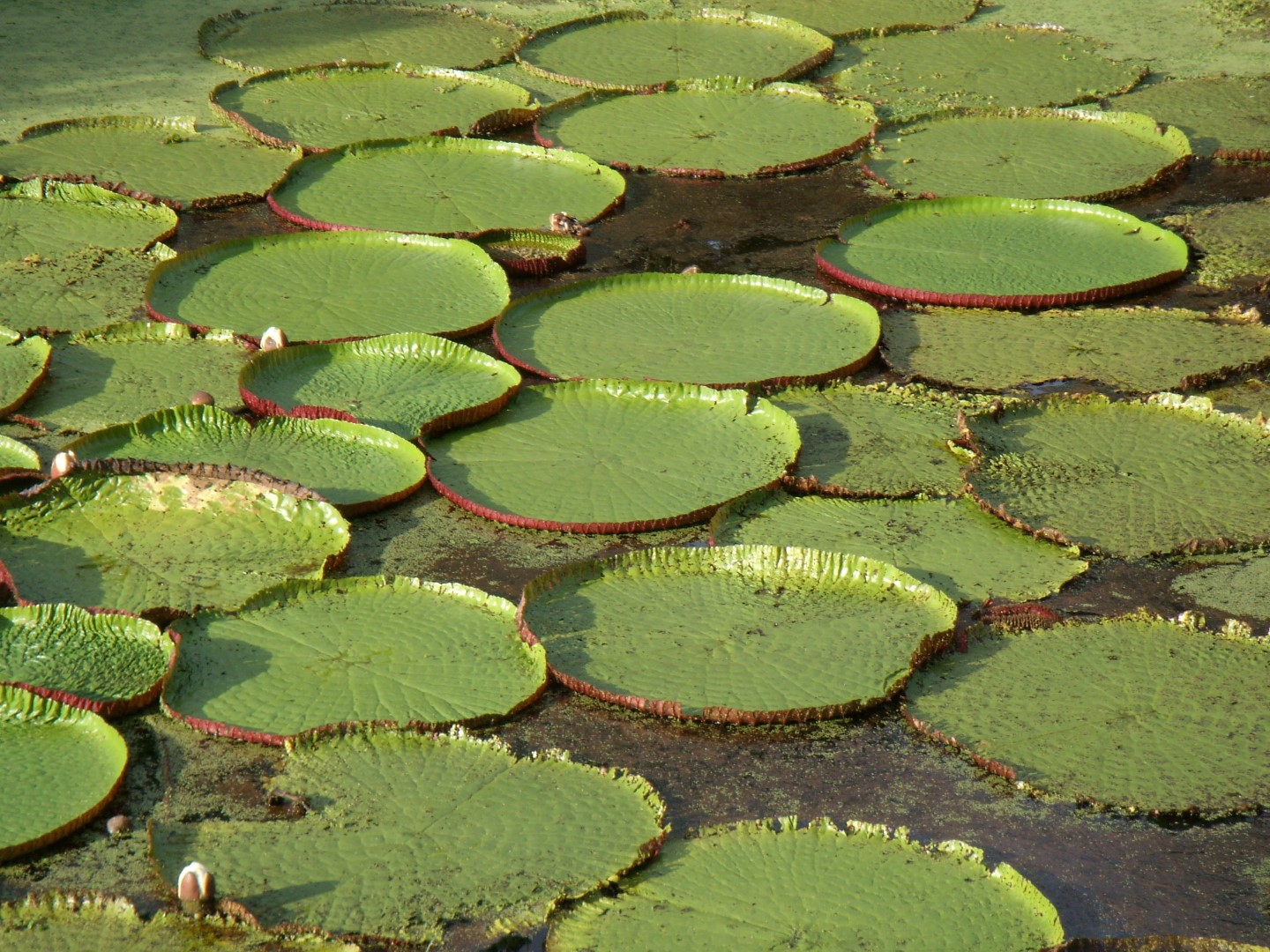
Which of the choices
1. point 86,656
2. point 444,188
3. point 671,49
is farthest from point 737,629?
point 671,49

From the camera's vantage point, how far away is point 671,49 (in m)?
8.20

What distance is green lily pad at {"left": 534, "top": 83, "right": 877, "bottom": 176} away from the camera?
22.3ft

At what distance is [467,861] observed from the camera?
2.99 m

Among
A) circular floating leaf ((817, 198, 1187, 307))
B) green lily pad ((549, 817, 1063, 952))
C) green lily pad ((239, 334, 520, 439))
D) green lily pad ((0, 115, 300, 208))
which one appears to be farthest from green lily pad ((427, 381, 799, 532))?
green lily pad ((0, 115, 300, 208))

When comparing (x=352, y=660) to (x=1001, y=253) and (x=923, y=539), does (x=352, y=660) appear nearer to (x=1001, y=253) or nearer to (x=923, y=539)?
(x=923, y=539)

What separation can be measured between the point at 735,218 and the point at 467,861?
3.96 metres

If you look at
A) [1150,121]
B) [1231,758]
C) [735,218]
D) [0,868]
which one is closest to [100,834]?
[0,868]

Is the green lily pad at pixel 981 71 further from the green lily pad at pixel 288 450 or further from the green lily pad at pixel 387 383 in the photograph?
the green lily pad at pixel 288 450

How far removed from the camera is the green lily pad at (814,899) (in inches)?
110

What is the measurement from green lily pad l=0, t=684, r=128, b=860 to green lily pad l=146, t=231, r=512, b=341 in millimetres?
2057

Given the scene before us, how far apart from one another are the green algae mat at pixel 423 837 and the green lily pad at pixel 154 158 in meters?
3.83

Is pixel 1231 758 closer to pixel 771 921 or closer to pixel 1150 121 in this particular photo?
pixel 771 921

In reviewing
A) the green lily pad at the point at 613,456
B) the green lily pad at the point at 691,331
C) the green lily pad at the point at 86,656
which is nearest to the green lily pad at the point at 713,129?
the green lily pad at the point at 691,331

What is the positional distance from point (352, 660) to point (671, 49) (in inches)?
214
